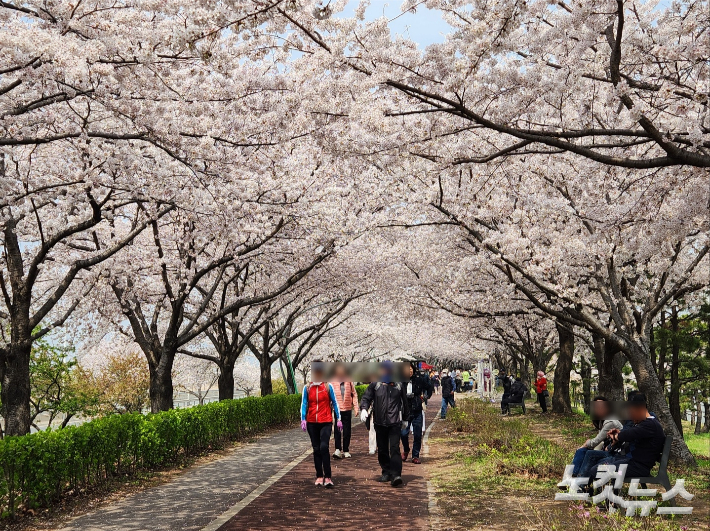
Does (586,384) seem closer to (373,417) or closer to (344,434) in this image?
(344,434)

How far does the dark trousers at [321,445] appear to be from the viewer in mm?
8289

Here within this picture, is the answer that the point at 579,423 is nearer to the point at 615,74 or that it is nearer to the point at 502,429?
the point at 502,429

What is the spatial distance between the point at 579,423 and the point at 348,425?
9.74 m

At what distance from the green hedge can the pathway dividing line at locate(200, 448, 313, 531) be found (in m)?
2.11

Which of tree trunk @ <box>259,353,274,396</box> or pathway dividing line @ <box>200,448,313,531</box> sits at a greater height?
tree trunk @ <box>259,353,274,396</box>

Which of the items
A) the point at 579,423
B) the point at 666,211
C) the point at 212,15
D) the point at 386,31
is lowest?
the point at 579,423

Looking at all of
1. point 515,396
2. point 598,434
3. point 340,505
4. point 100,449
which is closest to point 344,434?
point 340,505

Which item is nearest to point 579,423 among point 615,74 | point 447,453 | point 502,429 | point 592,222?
point 502,429

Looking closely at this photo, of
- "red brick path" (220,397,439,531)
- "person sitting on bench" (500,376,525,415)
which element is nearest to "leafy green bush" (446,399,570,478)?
"red brick path" (220,397,439,531)

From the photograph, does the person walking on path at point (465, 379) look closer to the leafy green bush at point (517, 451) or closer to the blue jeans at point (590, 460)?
the leafy green bush at point (517, 451)

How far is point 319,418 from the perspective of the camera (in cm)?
844

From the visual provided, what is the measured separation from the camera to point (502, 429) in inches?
538

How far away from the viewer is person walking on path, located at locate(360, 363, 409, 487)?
8.55m

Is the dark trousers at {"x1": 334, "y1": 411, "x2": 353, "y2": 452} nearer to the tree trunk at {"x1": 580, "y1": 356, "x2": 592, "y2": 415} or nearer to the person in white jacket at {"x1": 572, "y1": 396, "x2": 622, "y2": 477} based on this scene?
the person in white jacket at {"x1": 572, "y1": 396, "x2": 622, "y2": 477}
